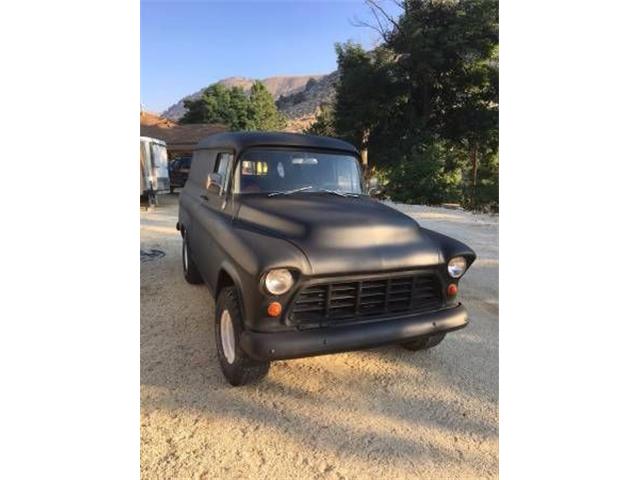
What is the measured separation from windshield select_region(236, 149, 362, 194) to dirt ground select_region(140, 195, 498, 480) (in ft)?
4.94

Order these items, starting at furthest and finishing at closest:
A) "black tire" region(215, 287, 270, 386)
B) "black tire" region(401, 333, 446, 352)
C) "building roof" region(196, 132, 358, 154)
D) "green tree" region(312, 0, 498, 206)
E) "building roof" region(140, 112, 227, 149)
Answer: "building roof" region(140, 112, 227, 149)
"green tree" region(312, 0, 498, 206)
"building roof" region(196, 132, 358, 154)
"black tire" region(401, 333, 446, 352)
"black tire" region(215, 287, 270, 386)

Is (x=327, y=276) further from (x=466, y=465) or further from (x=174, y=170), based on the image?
(x=174, y=170)

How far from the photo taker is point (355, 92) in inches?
886

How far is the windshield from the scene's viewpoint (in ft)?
12.0

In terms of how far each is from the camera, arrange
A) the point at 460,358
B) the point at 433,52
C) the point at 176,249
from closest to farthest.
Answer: the point at 460,358, the point at 176,249, the point at 433,52

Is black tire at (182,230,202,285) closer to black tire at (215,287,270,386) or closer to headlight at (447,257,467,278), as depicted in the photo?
black tire at (215,287,270,386)

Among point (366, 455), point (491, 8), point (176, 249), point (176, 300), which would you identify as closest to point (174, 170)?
point (176, 249)

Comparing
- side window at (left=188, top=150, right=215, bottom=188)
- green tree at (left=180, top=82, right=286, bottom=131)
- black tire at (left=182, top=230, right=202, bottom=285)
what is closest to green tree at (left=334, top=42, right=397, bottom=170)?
side window at (left=188, top=150, right=215, bottom=188)

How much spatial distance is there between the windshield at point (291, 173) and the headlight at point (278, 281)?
1242mm

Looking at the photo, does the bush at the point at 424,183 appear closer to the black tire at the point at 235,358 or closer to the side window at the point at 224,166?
the side window at the point at 224,166

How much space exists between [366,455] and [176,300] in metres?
3.12

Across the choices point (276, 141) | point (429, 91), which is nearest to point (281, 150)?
point (276, 141)

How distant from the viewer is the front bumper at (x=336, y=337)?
255 centimetres

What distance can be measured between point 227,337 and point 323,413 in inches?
36.4
